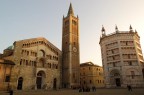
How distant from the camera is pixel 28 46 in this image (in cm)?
4312

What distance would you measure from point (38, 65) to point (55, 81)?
897 cm

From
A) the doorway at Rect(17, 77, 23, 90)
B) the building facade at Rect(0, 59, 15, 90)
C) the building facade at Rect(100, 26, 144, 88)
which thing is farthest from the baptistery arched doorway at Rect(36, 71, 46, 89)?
the building facade at Rect(100, 26, 144, 88)

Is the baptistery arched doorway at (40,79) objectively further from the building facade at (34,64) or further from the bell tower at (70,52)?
the bell tower at (70,52)

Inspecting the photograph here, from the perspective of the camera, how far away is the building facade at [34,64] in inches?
1534

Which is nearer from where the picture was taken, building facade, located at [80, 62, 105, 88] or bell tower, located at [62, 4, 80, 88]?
bell tower, located at [62, 4, 80, 88]

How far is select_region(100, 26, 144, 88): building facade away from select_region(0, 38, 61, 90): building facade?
17.9m

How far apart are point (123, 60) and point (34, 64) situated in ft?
93.4

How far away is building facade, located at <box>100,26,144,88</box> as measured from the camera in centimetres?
4078

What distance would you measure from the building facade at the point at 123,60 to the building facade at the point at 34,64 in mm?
17856

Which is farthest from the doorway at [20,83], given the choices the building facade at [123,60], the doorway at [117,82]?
the doorway at [117,82]

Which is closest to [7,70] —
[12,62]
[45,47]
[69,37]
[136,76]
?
[12,62]

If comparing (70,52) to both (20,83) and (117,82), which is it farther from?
(20,83)

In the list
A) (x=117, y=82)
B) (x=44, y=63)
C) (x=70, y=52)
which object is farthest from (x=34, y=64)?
(x=117, y=82)

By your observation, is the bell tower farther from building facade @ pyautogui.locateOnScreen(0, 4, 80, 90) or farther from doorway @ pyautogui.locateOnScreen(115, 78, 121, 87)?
doorway @ pyautogui.locateOnScreen(115, 78, 121, 87)
